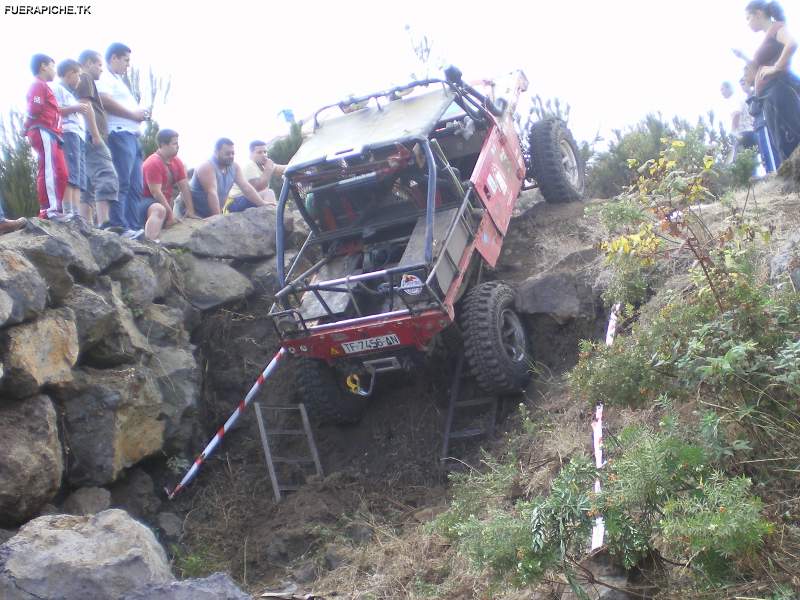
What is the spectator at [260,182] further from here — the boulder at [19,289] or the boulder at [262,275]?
the boulder at [19,289]

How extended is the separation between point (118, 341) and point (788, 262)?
17.1 ft

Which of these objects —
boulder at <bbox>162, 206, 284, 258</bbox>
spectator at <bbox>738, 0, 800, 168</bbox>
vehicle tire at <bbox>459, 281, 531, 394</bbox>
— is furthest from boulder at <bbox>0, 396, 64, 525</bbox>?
spectator at <bbox>738, 0, 800, 168</bbox>

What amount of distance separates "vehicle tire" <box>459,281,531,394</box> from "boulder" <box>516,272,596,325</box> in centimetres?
42

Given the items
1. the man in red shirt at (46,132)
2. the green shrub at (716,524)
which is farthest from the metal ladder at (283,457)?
the green shrub at (716,524)

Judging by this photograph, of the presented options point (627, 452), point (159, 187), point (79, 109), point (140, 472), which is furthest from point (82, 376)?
point (627, 452)

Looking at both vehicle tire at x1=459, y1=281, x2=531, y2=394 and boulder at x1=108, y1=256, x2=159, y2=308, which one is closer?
vehicle tire at x1=459, y1=281, x2=531, y2=394

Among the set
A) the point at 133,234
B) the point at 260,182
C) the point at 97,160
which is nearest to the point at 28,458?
the point at 133,234

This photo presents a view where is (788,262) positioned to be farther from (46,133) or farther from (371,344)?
(46,133)

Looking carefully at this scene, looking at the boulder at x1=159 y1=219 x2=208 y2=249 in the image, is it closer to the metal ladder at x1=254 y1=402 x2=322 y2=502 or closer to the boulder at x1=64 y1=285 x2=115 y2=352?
the metal ladder at x1=254 y1=402 x2=322 y2=502

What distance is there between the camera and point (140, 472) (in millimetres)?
8148

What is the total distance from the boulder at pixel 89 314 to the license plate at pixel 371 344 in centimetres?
194

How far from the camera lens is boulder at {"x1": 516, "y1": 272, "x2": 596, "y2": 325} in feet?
28.3

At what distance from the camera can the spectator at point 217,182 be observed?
1082 cm

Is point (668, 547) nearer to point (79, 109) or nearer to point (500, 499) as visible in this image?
point (500, 499)
